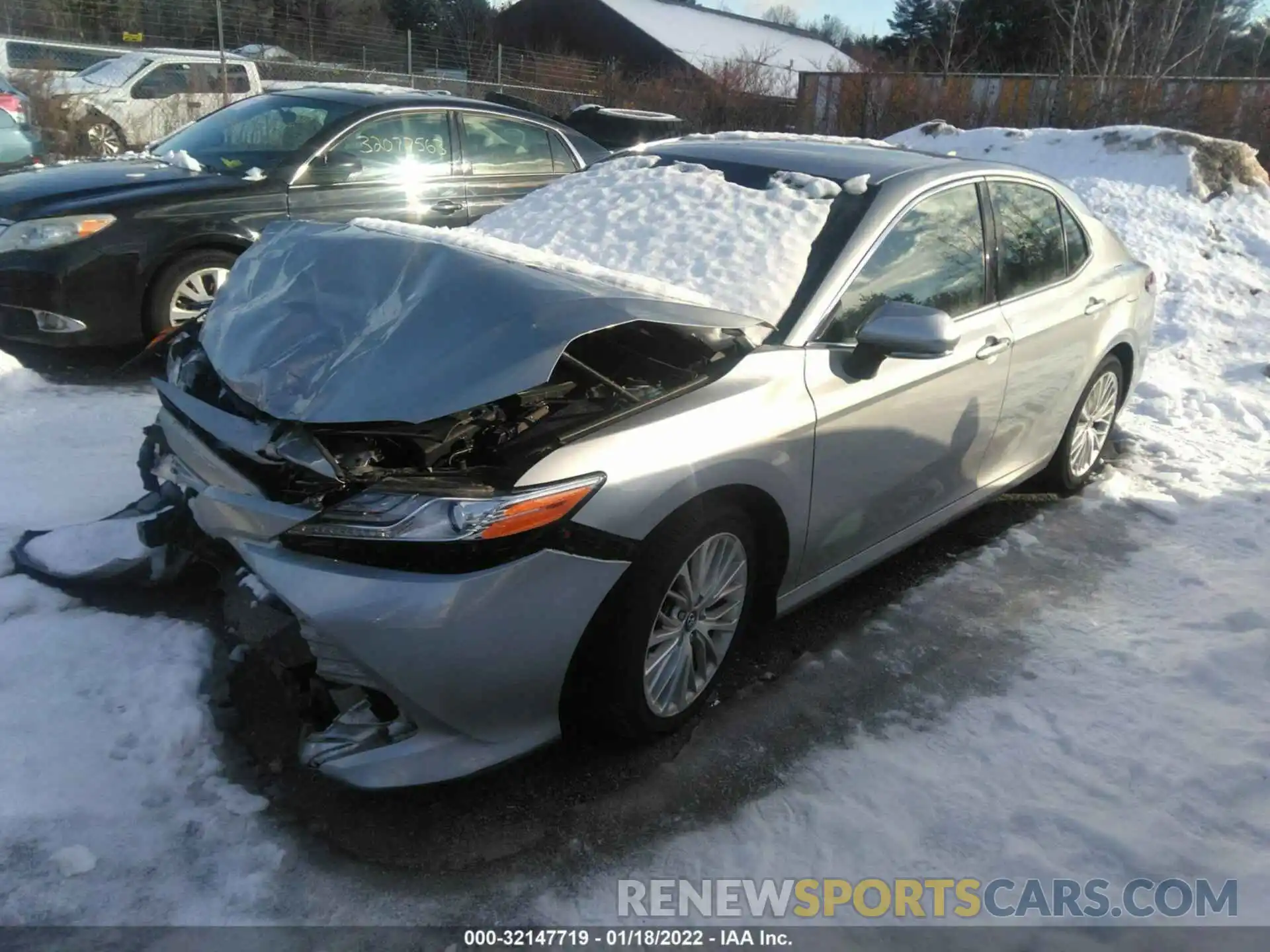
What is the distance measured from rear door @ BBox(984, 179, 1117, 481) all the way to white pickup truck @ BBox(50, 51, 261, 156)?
1305 centimetres

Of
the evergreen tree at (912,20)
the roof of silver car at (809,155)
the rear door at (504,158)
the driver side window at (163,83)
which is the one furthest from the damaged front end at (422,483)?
the evergreen tree at (912,20)

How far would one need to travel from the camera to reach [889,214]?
11.5 ft

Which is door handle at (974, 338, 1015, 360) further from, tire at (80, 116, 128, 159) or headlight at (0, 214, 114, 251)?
tire at (80, 116, 128, 159)

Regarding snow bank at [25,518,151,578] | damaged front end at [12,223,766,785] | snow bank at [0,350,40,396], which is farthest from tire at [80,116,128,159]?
damaged front end at [12,223,766,785]

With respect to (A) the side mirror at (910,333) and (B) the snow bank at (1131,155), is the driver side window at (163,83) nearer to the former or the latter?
(B) the snow bank at (1131,155)

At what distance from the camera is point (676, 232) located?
11.8 feet

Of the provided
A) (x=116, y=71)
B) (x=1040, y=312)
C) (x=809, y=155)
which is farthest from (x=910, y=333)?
(x=116, y=71)

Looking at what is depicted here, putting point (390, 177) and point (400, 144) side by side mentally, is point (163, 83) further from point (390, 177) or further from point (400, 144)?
point (390, 177)

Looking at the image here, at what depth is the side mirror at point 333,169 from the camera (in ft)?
20.8

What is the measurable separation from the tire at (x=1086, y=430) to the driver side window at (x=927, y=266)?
4.18 ft

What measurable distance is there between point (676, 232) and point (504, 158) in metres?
4.04

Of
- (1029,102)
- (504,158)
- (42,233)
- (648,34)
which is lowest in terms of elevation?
(42,233)

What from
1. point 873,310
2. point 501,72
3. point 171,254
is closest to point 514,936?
point 873,310

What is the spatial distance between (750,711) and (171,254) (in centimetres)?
450
